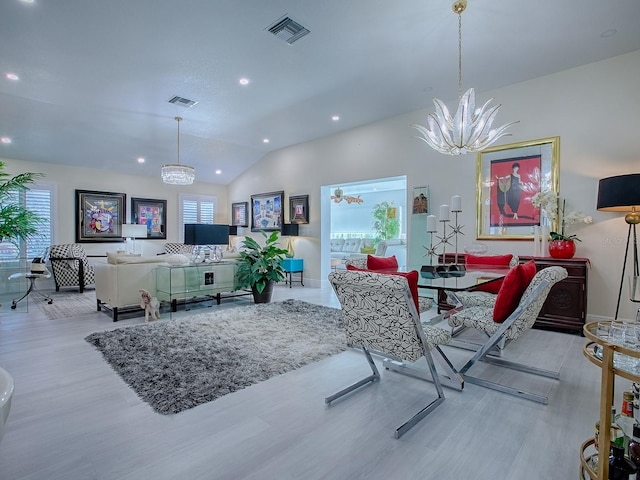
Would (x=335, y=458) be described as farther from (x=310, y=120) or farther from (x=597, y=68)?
(x=310, y=120)

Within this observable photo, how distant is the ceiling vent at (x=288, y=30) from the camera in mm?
3326

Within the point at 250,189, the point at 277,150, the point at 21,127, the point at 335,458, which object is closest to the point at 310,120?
the point at 277,150

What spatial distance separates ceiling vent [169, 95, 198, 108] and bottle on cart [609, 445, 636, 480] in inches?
236

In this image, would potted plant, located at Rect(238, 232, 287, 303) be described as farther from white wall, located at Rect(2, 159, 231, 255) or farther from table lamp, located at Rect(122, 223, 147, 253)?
white wall, located at Rect(2, 159, 231, 255)

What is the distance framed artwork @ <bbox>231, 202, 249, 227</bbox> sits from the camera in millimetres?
9383

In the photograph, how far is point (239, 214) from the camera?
9633 millimetres

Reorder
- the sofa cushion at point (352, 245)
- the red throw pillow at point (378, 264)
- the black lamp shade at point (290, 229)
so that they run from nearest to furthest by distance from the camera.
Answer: the red throw pillow at point (378, 264)
the black lamp shade at point (290, 229)
the sofa cushion at point (352, 245)

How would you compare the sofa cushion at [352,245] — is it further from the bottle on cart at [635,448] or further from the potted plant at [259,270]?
the bottle on cart at [635,448]

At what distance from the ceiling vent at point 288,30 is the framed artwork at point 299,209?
13.9ft

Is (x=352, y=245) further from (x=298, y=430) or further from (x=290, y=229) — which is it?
(x=298, y=430)

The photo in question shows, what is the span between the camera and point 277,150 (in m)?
8.43

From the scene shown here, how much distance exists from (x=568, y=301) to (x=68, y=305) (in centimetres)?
736

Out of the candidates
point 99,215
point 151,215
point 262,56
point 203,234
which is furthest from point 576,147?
point 99,215

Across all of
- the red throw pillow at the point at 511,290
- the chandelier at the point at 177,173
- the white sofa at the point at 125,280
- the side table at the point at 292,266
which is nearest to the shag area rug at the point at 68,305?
the white sofa at the point at 125,280
